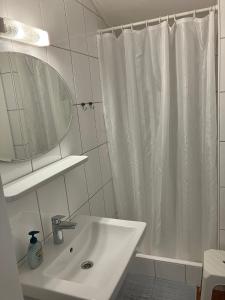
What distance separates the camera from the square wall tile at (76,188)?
59.6 inches

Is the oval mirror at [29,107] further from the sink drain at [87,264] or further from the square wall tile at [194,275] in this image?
the square wall tile at [194,275]

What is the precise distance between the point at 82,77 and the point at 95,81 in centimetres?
21

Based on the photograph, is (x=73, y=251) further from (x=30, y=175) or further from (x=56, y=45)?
(x=56, y=45)

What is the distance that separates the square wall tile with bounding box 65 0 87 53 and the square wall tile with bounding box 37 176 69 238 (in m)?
0.85

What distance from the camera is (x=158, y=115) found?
73.5 inches

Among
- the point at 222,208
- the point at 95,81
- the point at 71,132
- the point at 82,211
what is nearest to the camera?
the point at 71,132

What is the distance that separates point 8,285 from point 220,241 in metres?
1.62

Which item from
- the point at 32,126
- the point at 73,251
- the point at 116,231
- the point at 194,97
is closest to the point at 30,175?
the point at 32,126

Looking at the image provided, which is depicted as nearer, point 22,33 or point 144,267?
point 22,33

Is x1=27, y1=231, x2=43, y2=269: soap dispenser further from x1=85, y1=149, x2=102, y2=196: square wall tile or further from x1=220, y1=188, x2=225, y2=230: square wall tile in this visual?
x1=220, y1=188, x2=225, y2=230: square wall tile

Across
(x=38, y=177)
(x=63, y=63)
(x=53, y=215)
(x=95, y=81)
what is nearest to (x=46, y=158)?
(x=38, y=177)

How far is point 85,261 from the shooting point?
1.33m

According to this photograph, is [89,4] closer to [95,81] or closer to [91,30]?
[91,30]

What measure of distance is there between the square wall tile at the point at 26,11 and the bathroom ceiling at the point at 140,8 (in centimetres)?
73
